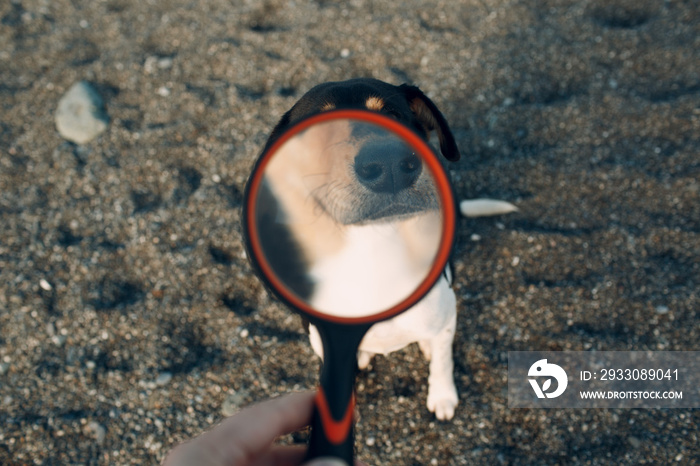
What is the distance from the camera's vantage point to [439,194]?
4.69 feet

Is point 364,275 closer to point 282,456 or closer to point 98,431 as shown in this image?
point 282,456

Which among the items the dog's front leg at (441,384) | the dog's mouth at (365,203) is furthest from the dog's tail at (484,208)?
the dog's mouth at (365,203)

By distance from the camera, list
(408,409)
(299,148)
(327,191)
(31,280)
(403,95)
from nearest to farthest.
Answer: (299,148)
(327,191)
(403,95)
(408,409)
(31,280)

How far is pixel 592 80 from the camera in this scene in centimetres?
373

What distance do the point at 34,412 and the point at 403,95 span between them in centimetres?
270

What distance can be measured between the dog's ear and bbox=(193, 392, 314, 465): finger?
56.6 inches

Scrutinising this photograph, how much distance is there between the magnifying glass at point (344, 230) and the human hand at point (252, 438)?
0.20 m

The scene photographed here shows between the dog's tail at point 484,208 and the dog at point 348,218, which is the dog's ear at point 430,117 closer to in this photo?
the dog at point 348,218

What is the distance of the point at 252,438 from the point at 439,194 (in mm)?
960

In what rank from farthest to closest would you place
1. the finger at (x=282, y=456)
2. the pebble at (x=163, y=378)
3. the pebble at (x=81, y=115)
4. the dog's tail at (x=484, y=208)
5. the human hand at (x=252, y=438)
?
the pebble at (x=81, y=115) < the dog's tail at (x=484, y=208) < the pebble at (x=163, y=378) < the finger at (x=282, y=456) < the human hand at (x=252, y=438)

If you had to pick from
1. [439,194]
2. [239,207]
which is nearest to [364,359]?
[239,207]

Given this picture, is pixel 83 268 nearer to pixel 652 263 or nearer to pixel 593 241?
pixel 593 241

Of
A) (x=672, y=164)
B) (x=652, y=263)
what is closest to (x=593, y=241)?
(x=652, y=263)

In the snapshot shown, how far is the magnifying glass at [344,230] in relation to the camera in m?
1.41
